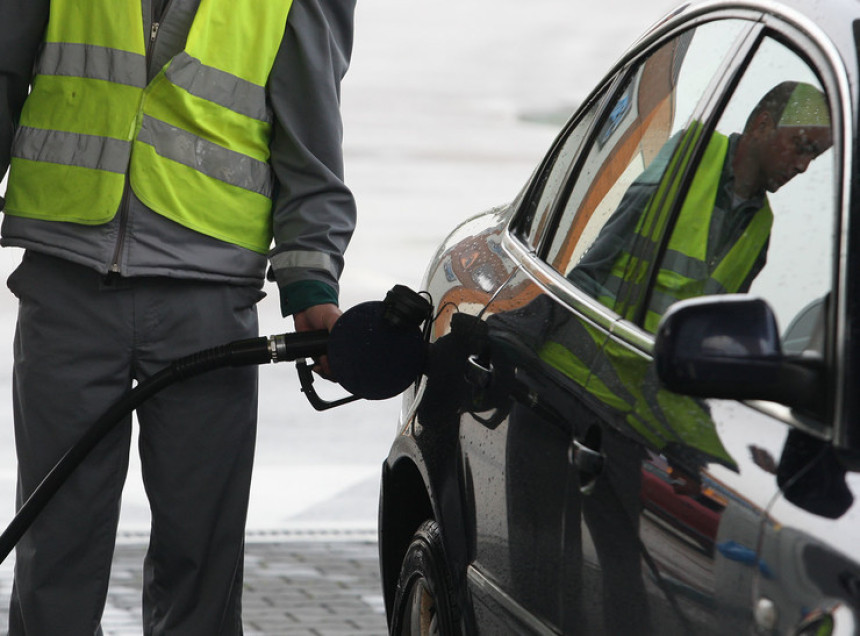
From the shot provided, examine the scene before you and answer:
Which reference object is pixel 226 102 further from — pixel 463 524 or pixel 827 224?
pixel 827 224

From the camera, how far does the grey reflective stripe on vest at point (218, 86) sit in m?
3.19

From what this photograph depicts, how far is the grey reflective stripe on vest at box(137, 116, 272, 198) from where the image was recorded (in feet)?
10.5

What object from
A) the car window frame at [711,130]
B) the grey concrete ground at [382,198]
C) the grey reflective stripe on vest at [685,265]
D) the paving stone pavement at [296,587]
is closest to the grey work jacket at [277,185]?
the car window frame at [711,130]

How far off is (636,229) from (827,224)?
594 mm

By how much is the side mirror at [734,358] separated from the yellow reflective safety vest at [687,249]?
305 mm

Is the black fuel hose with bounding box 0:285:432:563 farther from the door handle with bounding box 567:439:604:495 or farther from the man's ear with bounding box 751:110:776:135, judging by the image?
the man's ear with bounding box 751:110:776:135

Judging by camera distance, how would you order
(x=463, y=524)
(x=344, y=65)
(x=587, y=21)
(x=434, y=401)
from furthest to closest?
(x=587, y=21) < (x=344, y=65) < (x=434, y=401) < (x=463, y=524)

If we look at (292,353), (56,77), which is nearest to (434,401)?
(292,353)

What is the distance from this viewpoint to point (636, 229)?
2516 mm

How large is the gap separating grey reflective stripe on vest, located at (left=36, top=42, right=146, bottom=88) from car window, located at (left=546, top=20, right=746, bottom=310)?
3.16ft

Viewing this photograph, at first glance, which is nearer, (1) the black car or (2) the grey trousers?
(1) the black car

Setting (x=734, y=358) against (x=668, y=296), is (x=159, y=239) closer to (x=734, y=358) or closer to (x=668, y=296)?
(x=668, y=296)

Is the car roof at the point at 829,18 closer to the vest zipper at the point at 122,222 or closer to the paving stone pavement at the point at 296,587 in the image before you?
the vest zipper at the point at 122,222

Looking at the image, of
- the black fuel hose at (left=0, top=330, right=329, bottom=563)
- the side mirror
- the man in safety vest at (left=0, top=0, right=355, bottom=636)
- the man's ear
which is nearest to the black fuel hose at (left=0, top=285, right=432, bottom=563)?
→ the black fuel hose at (left=0, top=330, right=329, bottom=563)
